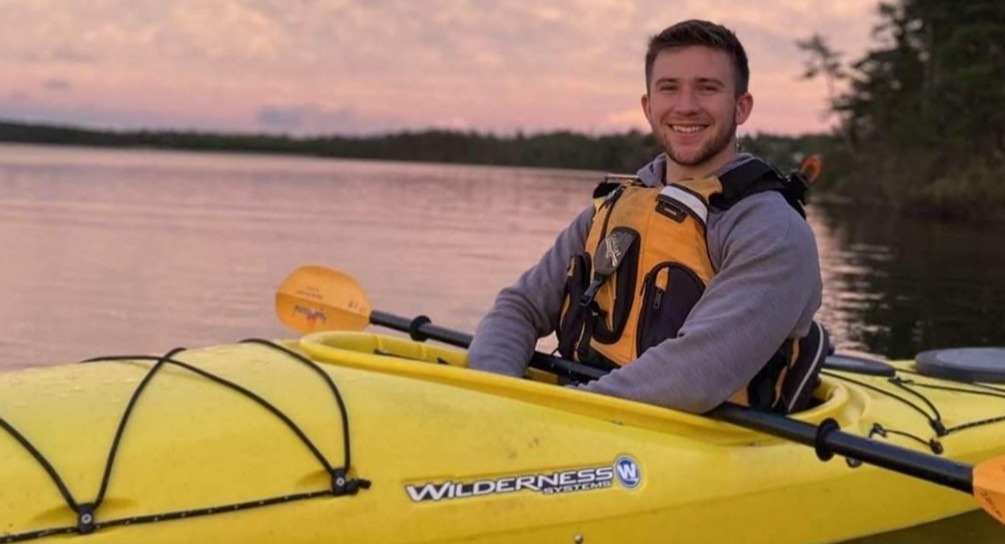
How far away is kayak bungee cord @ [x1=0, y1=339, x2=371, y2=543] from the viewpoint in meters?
2.33

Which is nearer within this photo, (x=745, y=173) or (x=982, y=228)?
(x=745, y=173)

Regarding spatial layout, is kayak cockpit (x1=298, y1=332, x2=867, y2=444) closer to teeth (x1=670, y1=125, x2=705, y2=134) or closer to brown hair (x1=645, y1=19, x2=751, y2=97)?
teeth (x1=670, y1=125, x2=705, y2=134)

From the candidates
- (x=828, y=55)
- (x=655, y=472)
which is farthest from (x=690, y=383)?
(x=828, y=55)

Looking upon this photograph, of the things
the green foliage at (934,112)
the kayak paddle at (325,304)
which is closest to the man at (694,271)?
the kayak paddle at (325,304)

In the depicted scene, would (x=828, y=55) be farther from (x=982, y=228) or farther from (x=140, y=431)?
(x=140, y=431)

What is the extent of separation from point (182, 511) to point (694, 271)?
65.0 inches

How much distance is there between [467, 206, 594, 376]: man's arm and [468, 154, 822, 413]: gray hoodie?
56 cm

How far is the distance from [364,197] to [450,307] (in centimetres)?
2053

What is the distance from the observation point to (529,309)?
12.7ft

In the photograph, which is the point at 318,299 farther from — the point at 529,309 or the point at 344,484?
the point at 344,484

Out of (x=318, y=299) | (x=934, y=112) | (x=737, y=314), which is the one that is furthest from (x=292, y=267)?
(x=934, y=112)

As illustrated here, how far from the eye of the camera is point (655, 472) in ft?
10.4

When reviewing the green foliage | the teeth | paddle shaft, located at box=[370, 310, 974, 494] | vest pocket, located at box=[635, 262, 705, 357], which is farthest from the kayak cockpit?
the green foliage

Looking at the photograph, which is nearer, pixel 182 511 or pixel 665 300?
pixel 182 511
